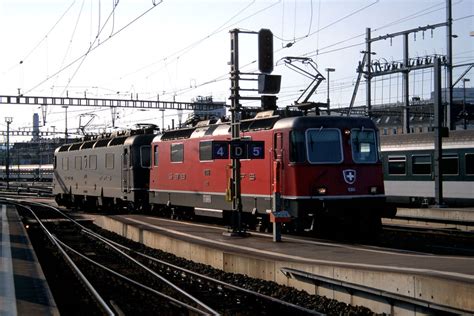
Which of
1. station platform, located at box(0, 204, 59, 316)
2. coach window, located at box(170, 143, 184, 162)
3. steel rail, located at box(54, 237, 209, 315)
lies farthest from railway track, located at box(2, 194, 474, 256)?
station platform, located at box(0, 204, 59, 316)

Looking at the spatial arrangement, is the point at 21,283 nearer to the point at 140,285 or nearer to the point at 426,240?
the point at 140,285

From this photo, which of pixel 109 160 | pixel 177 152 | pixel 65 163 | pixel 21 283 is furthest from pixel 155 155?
pixel 65 163

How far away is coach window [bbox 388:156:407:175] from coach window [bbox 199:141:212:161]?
35.7 feet

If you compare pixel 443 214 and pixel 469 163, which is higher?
pixel 469 163

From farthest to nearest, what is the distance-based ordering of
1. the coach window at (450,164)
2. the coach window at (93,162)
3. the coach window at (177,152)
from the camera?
the coach window at (93,162) → the coach window at (450,164) → the coach window at (177,152)

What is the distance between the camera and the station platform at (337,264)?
8896 mm

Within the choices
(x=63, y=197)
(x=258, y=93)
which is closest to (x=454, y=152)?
(x=258, y=93)

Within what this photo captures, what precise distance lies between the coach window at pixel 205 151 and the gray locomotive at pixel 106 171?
7.01 metres

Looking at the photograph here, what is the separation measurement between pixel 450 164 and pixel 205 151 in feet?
36.6

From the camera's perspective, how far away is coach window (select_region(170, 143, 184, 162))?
910 inches

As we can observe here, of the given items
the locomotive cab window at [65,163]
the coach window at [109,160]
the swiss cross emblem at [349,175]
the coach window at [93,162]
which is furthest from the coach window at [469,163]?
the locomotive cab window at [65,163]

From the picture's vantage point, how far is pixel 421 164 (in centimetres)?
2738

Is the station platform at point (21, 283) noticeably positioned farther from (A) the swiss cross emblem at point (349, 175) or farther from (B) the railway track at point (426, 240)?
(B) the railway track at point (426, 240)

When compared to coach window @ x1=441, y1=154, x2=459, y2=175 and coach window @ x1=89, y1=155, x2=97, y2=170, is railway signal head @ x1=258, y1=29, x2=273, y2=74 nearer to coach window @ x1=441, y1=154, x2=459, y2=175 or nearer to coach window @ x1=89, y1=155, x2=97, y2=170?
coach window @ x1=441, y1=154, x2=459, y2=175
